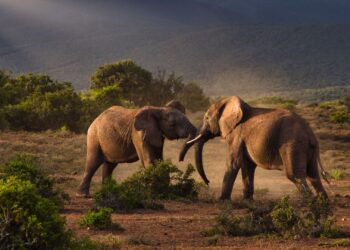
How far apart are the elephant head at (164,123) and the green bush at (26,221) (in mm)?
8106

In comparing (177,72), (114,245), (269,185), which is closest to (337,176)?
(269,185)

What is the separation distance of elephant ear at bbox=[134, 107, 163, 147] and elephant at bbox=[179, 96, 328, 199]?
0.72 m

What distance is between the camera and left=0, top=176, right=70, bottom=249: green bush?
7.80 meters

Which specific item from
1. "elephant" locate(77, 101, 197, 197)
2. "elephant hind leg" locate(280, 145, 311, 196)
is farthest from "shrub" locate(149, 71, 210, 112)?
"elephant hind leg" locate(280, 145, 311, 196)

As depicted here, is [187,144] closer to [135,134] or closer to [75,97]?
[135,134]

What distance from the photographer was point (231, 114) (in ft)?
51.3

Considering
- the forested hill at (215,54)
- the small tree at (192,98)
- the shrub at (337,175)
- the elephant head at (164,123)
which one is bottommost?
the shrub at (337,175)

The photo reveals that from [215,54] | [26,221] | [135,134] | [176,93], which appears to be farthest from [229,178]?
Answer: [215,54]

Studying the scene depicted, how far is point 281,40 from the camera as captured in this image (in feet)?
520

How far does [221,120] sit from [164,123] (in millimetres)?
1295

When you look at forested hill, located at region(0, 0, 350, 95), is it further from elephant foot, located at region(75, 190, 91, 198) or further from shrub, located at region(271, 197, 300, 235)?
shrub, located at region(271, 197, 300, 235)

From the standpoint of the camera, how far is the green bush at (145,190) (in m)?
13.5

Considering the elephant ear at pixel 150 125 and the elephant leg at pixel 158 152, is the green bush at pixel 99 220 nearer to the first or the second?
the elephant ear at pixel 150 125

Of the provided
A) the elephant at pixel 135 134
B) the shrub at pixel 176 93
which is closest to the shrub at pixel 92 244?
the elephant at pixel 135 134
